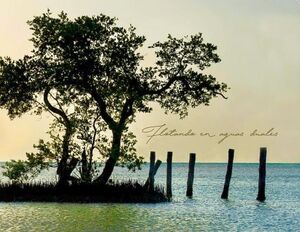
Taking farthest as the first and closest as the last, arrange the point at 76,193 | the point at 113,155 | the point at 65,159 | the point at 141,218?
the point at 65,159, the point at 113,155, the point at 76,193, the point at 141,218

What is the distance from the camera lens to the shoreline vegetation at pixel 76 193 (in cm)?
4016

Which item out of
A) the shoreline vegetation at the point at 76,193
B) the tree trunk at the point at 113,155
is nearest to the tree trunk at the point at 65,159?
the shoreline vegetation at the point at 76,193

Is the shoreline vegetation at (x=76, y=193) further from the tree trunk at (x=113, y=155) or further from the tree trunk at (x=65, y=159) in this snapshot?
the tree trunk at (x=113, y=155)

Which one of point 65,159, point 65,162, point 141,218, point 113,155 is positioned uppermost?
point 113,155

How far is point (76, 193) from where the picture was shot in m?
40.4

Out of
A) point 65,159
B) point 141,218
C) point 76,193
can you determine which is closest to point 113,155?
point 65,159

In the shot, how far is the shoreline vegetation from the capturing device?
132 feet

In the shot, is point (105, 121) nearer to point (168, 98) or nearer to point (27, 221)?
point (168, 98)

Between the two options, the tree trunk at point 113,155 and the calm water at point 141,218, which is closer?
the calm water at point 141,218

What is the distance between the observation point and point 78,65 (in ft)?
134

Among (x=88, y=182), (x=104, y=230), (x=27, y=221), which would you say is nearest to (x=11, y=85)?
(x=88, y=182)

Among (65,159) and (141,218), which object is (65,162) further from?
(141,218)

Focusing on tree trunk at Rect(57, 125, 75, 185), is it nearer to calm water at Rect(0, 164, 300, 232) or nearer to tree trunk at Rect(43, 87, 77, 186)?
tree trunk at Rect(43, 87, 77, 186)

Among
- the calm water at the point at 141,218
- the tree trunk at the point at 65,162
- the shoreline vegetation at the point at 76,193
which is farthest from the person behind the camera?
the tree trunk at the point at 65,162
